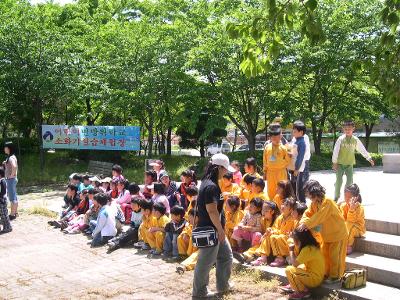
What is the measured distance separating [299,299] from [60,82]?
13.9 meters

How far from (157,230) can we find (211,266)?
7.60ft

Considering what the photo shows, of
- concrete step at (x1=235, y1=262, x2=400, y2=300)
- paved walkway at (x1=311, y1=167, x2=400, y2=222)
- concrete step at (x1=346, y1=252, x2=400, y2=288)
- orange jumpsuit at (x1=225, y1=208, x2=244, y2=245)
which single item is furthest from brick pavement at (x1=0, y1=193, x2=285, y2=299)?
paved walkway at (x1=311, y1=167, x2=400, y2=222)

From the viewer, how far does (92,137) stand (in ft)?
58.0

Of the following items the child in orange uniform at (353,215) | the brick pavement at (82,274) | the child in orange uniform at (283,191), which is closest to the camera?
the brick pavement at (82,274)

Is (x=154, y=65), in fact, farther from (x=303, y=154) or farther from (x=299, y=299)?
(x=299, y=299)

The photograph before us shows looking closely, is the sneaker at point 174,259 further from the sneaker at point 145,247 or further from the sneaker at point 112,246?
the sneaker at point 112,246

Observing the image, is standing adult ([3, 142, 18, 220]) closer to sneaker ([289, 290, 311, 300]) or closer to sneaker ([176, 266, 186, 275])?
sneaker ([176, 266, 186, 275])

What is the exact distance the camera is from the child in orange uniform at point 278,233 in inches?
249

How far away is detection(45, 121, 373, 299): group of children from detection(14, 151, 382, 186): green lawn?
7.11 meters

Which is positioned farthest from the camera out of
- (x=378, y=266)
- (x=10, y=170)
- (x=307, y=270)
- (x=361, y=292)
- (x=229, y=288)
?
(x=10, y=170)

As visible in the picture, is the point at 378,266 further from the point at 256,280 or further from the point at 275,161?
the point at 275,161

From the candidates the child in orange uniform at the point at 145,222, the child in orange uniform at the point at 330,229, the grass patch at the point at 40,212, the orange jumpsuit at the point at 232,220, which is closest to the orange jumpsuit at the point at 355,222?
the child in orange uniform at the point at 330,229

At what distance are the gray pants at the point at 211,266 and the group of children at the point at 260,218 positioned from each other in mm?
722

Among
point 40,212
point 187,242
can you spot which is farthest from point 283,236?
point 40,212
